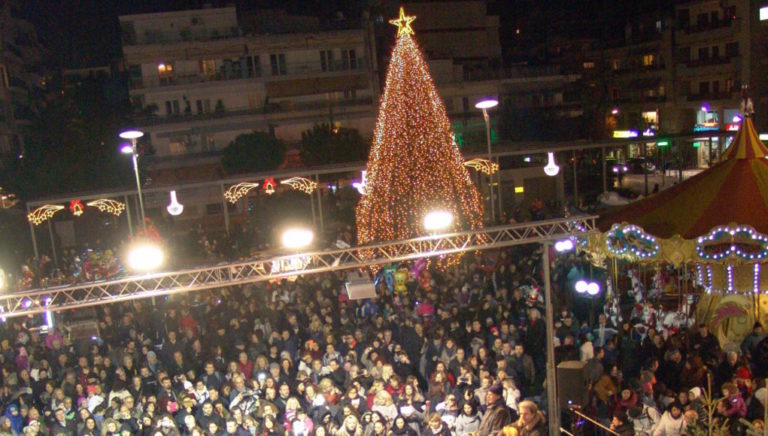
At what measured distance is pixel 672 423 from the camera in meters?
8.19

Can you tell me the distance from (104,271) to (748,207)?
12962 mm

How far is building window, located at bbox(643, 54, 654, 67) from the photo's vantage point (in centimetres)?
4197

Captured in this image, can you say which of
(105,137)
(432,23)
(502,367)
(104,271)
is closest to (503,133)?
(432,23)

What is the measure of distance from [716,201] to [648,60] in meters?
35.5

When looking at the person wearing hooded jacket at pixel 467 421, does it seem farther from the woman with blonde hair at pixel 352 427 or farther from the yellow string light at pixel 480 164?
the yellow string light at pixel 480 164

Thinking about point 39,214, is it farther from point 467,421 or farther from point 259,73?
point 259,73

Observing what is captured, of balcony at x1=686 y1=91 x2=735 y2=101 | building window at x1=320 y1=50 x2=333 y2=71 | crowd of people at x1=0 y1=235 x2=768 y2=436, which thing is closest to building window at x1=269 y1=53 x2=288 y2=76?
building window at x1=320 y1=50 x2=333 y2=71

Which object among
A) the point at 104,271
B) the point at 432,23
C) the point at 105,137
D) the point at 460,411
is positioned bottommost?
the point at 460,411

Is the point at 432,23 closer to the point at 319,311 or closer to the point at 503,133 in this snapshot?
the point at 503,133

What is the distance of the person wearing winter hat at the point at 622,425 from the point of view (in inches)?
328

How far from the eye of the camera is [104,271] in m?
15.6

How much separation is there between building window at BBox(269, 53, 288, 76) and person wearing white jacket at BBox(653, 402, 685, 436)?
1045 inches

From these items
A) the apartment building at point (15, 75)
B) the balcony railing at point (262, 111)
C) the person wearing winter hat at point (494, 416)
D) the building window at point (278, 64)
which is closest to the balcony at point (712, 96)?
the balcony railing at point (262, 111)

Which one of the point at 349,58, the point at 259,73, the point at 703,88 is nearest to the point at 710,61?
the point at 703,88
